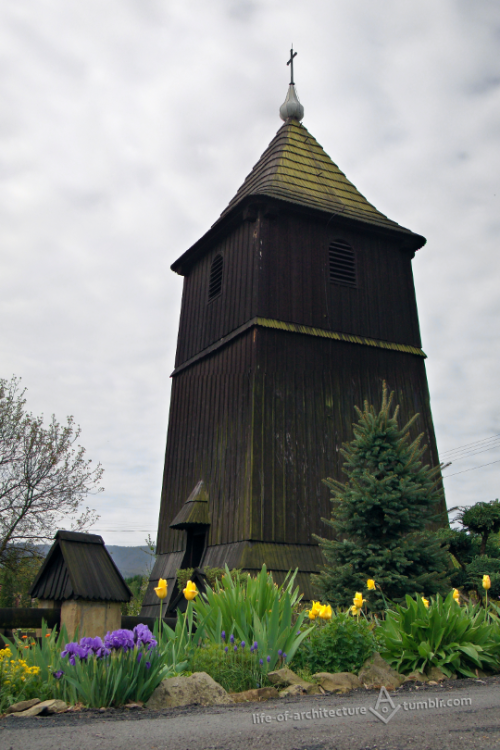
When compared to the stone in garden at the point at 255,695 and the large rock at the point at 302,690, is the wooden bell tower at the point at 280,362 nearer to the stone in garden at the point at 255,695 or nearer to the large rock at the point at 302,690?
the large rock at the point at 302,690

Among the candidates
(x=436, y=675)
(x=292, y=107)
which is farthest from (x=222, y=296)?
(x=436, y=675)

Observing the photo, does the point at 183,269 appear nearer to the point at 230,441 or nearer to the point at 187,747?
the point at 230,441

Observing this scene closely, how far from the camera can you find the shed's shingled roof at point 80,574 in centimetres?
630

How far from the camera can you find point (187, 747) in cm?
317

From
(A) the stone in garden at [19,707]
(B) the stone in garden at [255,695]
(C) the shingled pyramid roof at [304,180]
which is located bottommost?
(A) the stone in garden at [19,707]

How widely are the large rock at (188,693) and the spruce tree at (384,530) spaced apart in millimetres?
4529

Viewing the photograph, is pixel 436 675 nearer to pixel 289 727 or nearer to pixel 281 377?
pixel 289 727

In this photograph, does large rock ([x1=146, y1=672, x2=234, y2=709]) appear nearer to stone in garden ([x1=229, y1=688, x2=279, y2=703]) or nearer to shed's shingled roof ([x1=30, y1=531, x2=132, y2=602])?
stone in garden ([x1=229, y1=688, x2=279, y2=703])

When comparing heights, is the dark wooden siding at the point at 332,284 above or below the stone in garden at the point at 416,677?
above

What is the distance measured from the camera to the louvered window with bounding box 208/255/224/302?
1748cm

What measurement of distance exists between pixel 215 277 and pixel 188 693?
1388 centimetres

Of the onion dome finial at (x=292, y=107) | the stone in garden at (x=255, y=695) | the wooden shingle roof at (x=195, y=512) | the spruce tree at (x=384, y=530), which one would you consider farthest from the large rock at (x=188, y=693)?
the onion dome finial at (x=292, y=107)

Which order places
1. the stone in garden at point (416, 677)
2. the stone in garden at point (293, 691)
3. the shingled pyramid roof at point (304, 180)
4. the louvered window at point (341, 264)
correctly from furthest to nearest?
the shingled pyramid roof at point (304, 180)
the louvered window at point (341, 264)
the stone in garden at point (416, 677)
the stone in garden at point (293, 691)

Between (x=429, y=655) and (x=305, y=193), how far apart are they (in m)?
13.4
